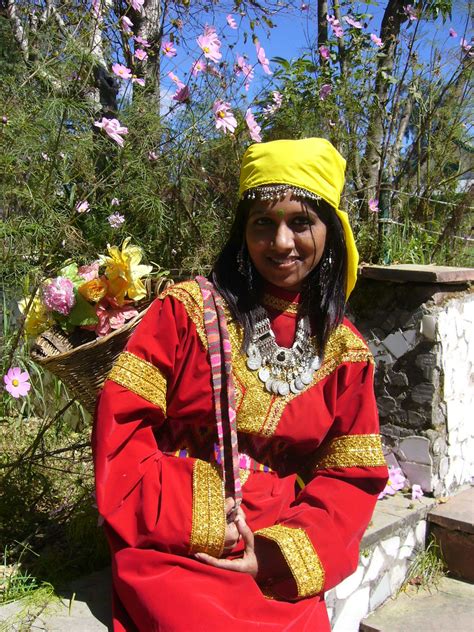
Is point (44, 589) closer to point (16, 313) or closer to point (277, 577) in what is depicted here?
point (277, 577)

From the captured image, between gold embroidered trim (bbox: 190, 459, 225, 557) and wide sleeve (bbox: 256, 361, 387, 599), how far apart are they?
14 cm

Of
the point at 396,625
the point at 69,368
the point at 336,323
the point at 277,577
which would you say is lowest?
the point at 396,625

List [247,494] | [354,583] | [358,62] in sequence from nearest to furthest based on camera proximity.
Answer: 1. [247,494]
2. [354,583]
3. [358,62]

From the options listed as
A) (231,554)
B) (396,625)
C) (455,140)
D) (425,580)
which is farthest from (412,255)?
(231,554)

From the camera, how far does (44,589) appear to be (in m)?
2.01

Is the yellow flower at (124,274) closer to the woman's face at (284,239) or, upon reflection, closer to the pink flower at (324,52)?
the woman's face at (284,239)

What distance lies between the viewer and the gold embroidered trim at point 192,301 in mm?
1854

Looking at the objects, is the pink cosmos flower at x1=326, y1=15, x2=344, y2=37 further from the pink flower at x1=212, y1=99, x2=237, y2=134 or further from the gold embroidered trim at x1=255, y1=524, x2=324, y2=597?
the gold embroidered trim at x1=255, y1=524, x2=324, y2=597

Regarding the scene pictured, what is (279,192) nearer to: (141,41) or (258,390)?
(258,390)

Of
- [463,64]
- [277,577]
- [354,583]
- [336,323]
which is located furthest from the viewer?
[463,64]

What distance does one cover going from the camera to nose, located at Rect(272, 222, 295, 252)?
1837mm

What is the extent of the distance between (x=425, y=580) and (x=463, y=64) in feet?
10.5

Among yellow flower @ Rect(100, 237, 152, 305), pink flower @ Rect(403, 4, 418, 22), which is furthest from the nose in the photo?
pink flower @ Rect(403, 4, 418, 22)

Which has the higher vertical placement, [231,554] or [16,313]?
[16,313]
